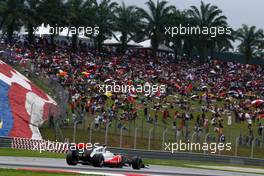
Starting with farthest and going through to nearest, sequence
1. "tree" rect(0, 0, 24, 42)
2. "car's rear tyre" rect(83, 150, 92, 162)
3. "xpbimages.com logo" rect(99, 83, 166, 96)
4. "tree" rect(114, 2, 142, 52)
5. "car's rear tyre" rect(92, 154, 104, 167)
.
→ "tree" rect(114, 2, 142, 52) < "tree" rect(0, 0, 24, 42) < "xpbimages.com logo" rect(99, 83, 166, 96) < "car's rear tyre" rect(92, 154, 104, 167) < "car's rear tyre" rect(83, 150, 92, 162)

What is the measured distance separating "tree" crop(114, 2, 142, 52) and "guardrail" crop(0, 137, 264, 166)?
34518 millimetres

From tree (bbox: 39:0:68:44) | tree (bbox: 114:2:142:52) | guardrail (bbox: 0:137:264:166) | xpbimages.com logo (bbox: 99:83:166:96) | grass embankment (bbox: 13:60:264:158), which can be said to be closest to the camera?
guardrail (bbox: 0:137:264:166)

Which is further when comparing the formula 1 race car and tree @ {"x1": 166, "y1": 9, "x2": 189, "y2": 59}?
tree @ {"x1": 166, "y1": 9, "x2": 189, "y2": 59}

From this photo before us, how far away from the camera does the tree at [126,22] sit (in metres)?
74.3

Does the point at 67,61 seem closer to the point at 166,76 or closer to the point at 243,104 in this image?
the point at 166,76

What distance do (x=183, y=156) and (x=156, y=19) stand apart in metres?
37.0

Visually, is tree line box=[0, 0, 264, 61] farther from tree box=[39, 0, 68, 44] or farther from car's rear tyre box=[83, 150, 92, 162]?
car's rear tyre box=[83, 150, 92, 162]

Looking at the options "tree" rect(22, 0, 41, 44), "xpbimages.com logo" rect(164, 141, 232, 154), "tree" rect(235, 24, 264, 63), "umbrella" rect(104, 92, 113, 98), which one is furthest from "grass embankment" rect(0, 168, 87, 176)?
"tree" rect(235, 24, 264, 63)

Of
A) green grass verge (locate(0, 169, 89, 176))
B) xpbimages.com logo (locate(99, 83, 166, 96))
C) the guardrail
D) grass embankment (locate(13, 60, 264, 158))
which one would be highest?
xpbimages.com logo (locate(99, 83, 166, 96))

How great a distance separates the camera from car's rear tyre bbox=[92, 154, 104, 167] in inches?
1010

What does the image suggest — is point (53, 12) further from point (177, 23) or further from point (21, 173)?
point (21, 173)

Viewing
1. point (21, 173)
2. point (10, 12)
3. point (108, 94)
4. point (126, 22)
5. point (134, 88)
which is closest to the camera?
point (21, 173)

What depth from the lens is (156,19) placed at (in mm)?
74500

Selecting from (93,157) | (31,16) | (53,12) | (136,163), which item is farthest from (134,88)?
(93,157)
